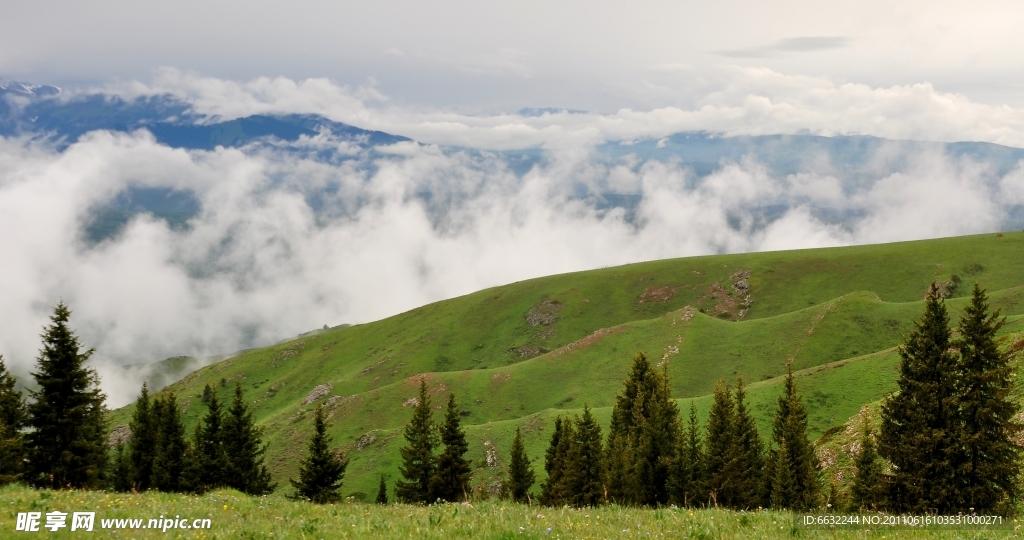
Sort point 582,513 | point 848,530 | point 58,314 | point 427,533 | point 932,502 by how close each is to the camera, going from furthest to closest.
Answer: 1. point 58,314
2. point 932,502
3. point 582,513
4. point 848,530
5. point 427,533

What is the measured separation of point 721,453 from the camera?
4775 centimetres

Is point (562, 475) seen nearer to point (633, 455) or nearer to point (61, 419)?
point (633, 455)

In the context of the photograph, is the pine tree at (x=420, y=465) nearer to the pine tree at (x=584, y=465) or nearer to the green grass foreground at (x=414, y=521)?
the pine tree at (x=584, y=465)

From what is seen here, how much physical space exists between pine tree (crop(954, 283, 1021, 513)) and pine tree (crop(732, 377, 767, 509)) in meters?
16.7

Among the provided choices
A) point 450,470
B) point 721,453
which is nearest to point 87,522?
point 721,453

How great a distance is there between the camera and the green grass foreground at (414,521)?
12.9 metres

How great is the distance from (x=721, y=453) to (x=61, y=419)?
160 feet

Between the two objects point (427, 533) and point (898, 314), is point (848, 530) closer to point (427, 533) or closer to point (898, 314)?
point (427, 533)

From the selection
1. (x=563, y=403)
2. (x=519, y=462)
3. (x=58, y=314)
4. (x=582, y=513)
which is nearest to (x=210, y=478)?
(x=58, y=314)

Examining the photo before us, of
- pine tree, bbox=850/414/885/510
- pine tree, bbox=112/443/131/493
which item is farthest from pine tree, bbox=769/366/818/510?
pine tree, bbox=112/443/131/493

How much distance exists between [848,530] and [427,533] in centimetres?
996

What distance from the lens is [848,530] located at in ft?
47.2

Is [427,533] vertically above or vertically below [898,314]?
below

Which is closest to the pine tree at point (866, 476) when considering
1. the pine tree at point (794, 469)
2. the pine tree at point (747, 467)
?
the pine tree at point (794, 469)
